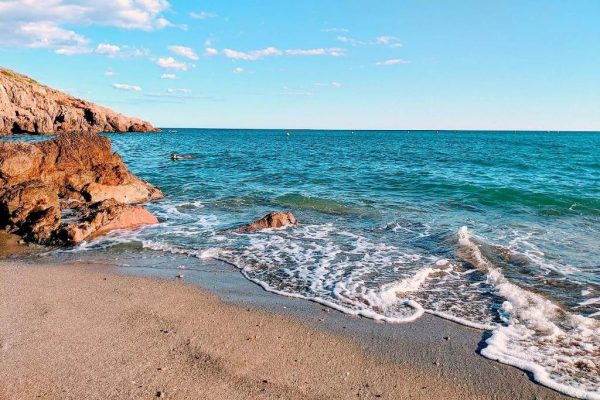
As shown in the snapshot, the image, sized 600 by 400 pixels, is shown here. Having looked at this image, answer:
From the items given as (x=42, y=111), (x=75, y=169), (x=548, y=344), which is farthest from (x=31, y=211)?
(x=42, y=111)

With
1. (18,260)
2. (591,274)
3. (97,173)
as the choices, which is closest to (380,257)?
(591,274)

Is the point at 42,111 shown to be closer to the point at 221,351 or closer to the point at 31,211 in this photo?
the point at 31,211

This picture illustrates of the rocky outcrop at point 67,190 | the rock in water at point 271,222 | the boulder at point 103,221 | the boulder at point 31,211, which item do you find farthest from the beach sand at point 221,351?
the rock in water at point 271,222

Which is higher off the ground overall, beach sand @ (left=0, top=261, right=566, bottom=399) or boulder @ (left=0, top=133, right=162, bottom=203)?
boulder @ (left=0, top=133, right=162, bottom=203)

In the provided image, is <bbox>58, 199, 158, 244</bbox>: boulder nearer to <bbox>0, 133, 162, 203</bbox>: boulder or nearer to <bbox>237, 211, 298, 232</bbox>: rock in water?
<bbox>0, 133, 162, 203</bbox>: boulder

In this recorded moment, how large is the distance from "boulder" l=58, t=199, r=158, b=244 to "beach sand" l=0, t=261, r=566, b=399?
367 cm

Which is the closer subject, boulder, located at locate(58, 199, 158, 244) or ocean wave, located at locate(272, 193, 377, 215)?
boulder, located at locate(58, 199, 158, 244)

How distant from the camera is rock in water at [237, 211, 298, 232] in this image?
13.8 meters

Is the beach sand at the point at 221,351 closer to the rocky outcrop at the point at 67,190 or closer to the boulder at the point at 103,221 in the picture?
the boulder at the point at 103,221

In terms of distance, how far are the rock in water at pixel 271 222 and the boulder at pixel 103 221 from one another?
335 cm

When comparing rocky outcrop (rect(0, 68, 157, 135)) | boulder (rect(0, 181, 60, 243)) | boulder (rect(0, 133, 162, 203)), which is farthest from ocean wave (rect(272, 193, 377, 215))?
rocky outcrop (rect(0, 68, 157, 135))

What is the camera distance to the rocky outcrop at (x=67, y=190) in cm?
1234

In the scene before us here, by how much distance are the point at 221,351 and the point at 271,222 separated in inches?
324

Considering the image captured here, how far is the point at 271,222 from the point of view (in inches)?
555
